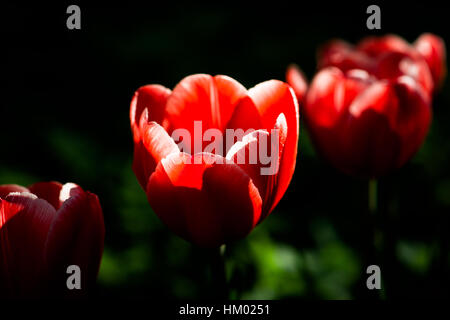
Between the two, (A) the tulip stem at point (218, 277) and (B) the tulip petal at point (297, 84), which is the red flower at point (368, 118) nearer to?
(B) the tulip petal at point (297, 84)

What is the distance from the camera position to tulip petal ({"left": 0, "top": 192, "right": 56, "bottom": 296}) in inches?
20.1

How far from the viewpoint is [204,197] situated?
542 mm

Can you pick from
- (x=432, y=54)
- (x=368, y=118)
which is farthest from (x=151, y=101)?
(x=432, y=54)

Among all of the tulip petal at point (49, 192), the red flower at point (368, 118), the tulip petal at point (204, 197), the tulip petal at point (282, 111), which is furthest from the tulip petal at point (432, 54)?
the tulip petal at point (49, 192)

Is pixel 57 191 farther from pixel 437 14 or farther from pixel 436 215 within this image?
pixel 437 14

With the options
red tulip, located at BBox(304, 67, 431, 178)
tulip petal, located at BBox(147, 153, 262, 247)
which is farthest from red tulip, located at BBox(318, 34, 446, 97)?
tulip petal, located at BBox(147, 153, 262, 247)

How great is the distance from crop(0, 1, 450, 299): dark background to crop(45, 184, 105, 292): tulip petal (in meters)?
0.15

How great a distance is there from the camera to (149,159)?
1.85 feet

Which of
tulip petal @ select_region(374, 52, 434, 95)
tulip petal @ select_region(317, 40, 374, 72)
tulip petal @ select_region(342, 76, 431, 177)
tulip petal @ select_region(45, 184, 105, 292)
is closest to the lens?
tulip petal @ select_region(45, 184, 105, 292)

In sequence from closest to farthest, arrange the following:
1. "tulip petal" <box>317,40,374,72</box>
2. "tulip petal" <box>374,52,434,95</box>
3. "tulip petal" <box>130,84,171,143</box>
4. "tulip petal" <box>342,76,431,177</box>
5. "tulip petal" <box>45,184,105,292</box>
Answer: "tulip petal" <box>45,184,105,292</box>
"tulip petal" <box>130,84,171,143</box>
"tulip petal" <box>342,76,431,177</box>
"tulip petal" <box>374,52,434,95</box>
"tulip petal" <box>317,40,374,72</box>

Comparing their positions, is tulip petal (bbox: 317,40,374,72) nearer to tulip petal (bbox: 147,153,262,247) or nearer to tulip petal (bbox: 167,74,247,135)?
tulip petal (bbox: 167,74,247,135)

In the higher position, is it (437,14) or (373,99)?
(437,14)

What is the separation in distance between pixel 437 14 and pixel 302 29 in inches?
24.3
